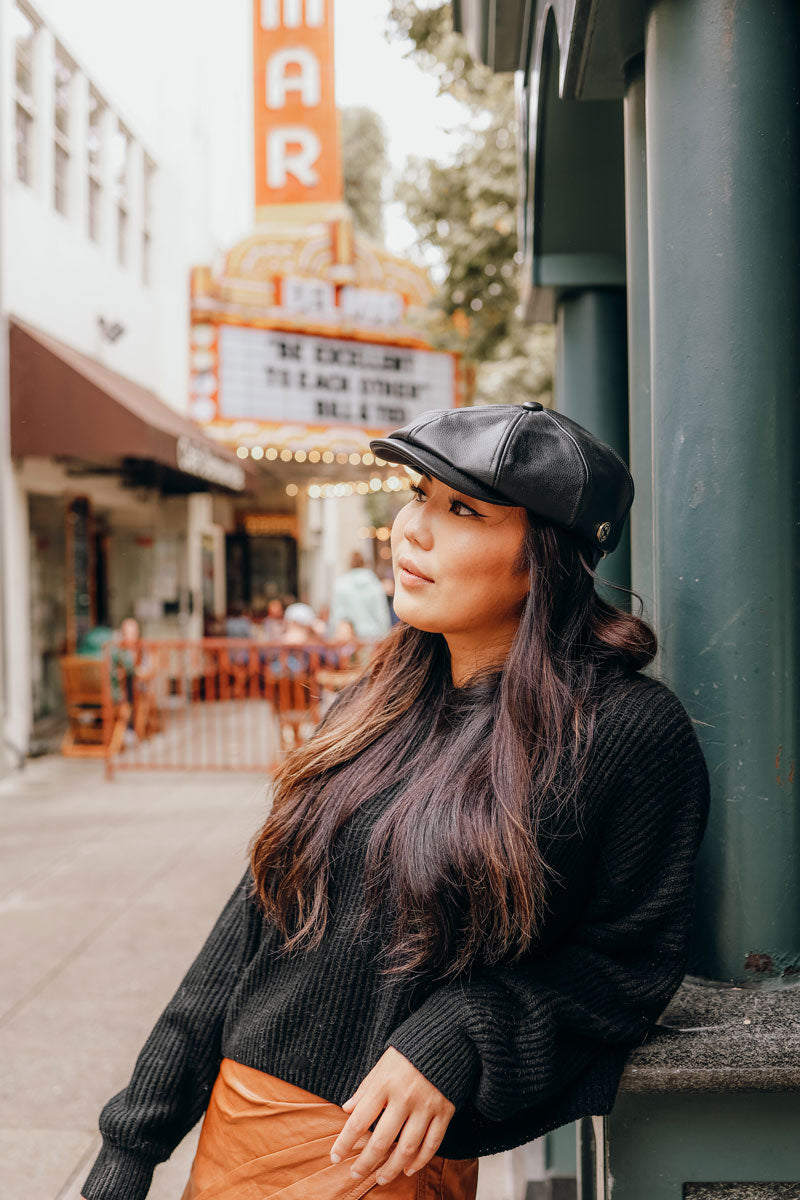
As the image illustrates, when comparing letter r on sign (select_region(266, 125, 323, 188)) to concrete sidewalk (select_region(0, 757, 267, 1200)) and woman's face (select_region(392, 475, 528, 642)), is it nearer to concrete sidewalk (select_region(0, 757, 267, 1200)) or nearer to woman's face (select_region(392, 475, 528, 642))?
concrete sidewalk (select_region(0, 757, 267, 1200))

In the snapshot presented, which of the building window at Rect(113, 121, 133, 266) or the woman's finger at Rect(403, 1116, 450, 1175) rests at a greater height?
the building window at Rect(113, 121, 133, 266)

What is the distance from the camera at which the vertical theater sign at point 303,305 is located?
10.9m

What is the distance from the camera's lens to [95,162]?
12.4 meters

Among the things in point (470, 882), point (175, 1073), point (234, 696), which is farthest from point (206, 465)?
point (470, 882)

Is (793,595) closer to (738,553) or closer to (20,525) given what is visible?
(738,553)

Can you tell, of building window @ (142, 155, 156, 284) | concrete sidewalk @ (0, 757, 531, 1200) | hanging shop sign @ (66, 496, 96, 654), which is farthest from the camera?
building window @ (142, 155, 156, 284)

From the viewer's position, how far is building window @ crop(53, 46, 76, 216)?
1116 centimetres

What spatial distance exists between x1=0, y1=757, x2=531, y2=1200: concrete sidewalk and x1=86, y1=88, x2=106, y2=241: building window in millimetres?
6814

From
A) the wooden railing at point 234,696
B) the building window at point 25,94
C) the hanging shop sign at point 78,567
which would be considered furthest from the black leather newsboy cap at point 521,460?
the hanging shop sign at point 78,567

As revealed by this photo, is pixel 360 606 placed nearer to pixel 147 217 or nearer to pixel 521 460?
pixel 147 217

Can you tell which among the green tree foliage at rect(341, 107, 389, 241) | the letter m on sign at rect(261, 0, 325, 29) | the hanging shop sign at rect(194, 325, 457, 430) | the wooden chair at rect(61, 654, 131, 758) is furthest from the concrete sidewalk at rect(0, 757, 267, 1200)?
the green tree foliage at rect(341, 107, 389, 241)

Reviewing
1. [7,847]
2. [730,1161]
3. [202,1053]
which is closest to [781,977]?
[730,1161]

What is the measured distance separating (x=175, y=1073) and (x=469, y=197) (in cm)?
981

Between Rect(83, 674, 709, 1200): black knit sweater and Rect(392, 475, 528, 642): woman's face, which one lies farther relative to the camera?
Rect(392, 475, 528, 642): woman's face
